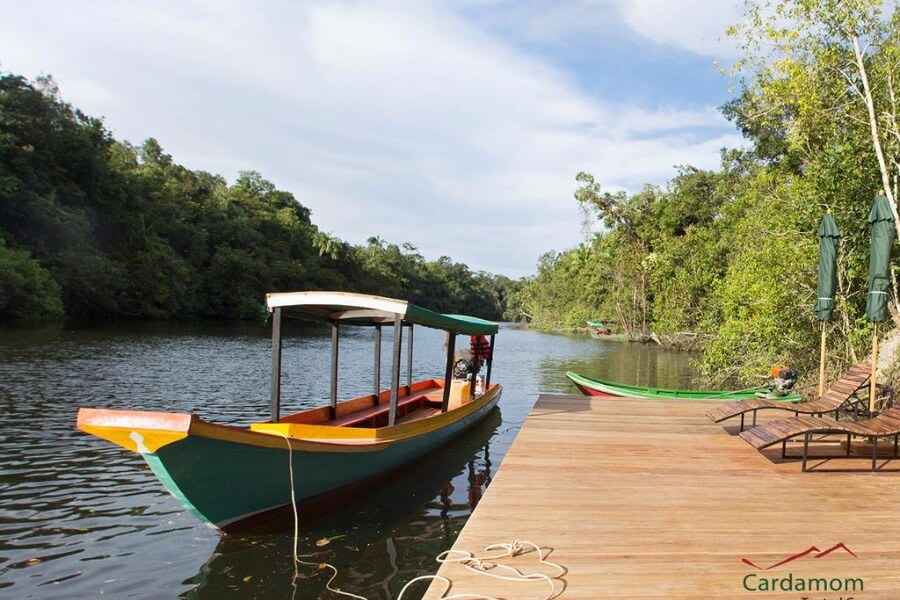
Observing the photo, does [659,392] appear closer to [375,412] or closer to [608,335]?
[375,412]

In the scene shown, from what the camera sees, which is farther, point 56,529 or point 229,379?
point 229,379

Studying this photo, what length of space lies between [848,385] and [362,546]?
636cm

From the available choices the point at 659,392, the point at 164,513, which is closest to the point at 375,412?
the point at 164,513

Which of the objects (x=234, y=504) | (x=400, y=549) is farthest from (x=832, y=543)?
(x=234, y=504)

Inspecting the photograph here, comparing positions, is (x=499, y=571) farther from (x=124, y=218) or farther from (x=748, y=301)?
(x=124, y=218)

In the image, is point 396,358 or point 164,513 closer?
point 164,513

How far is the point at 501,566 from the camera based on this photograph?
375cm

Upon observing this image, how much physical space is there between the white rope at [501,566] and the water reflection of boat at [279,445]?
2.27 m

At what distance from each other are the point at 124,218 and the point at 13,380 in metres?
34.3

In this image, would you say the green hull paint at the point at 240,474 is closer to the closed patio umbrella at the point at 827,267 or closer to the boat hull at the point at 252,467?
the boat hull at the point at 252,467

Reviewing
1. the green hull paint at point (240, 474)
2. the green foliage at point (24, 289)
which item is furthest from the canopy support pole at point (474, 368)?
the green foliage at point (24, 289)

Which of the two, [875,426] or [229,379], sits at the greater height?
[875,426]

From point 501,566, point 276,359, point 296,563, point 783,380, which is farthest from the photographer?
point 783,380

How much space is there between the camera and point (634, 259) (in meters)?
43.7
